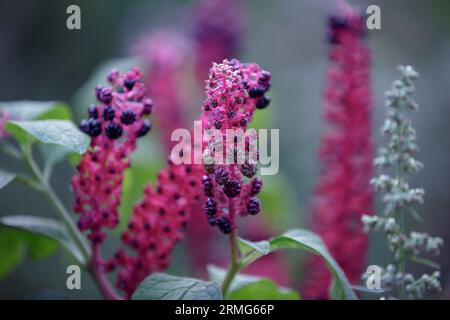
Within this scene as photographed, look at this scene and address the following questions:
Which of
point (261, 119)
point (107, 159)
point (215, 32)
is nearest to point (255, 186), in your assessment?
point (107, 159)

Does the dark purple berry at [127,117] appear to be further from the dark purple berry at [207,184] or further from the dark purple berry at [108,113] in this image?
the dark purple berry at [207,184]

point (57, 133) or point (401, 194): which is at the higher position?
point (57, 133)

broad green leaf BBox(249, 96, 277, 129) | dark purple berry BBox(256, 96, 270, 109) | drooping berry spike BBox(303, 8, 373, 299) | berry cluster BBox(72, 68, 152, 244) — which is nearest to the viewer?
dark purple berry BBox(256, 96, 270, 109)

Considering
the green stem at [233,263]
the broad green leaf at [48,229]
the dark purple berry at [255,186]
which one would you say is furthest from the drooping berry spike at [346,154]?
the broad green leaf at [48,229]

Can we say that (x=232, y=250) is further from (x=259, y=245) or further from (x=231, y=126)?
(x=231, y=126)

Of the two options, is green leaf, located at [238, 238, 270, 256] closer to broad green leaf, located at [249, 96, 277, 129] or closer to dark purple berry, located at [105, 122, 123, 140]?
dark purple berry, located at [105, 122, 123, 140]

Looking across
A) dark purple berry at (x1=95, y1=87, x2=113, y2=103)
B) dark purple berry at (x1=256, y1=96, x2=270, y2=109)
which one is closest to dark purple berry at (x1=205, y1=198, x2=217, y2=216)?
dark purple berry at (x1=256, y1=96, x2=270, y2=109)

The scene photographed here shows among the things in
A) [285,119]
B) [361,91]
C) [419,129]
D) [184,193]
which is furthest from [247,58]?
[184,193]
